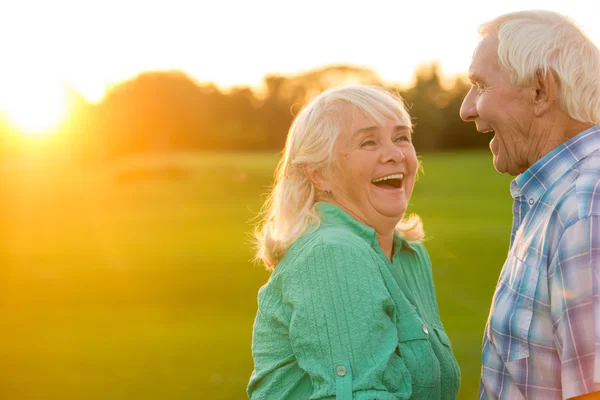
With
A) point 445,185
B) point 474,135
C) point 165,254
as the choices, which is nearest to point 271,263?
point 165,254

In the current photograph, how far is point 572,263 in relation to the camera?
2225mm

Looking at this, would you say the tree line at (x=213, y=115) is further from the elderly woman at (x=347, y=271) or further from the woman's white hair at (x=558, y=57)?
the woman's white hair at (x=558, y=57)

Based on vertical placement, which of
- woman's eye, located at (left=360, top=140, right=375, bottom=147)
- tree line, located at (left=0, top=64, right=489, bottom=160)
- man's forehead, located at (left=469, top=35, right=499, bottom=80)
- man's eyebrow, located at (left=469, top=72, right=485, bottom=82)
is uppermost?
tree line, located at (left=0, top=64, right=489, bottom=160)

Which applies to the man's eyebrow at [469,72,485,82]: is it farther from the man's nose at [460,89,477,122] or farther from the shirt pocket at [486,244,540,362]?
the shirt pocket at [486,244,540,362]

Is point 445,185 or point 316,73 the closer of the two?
point 445,185

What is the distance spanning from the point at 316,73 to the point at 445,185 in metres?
17.0

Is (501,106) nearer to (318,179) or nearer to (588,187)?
(588,187)

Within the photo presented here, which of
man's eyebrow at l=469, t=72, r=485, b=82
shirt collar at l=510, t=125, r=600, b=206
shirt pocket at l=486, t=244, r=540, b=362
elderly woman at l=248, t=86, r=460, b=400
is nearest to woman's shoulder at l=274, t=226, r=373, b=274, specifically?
elderly woman at l=248, t=86, r=460, b=400

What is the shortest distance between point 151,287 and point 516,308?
456 inches

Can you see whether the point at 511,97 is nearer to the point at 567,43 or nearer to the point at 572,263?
the point at 567,43

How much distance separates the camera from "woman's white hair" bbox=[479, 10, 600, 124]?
2.52 m

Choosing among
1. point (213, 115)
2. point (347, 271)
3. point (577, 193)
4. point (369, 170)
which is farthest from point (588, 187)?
point (213, 115)

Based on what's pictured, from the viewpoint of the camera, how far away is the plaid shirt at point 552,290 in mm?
2197

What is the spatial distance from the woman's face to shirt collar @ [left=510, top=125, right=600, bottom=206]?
557 millimetres
